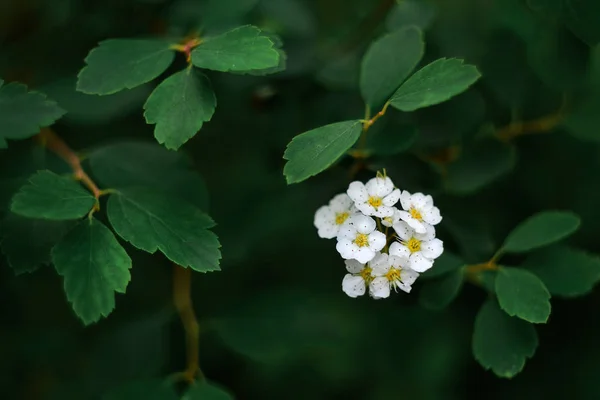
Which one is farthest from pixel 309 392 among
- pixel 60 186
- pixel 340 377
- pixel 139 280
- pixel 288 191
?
pixel 60 186

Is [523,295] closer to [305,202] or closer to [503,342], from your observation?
[503,342]

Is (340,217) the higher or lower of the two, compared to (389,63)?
lower

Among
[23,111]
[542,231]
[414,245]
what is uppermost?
[23,111]

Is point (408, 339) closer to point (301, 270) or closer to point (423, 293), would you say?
point (301, 270)

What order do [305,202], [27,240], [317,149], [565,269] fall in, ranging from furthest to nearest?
[305,202] < [565,269] < [27,240] < [317,149]

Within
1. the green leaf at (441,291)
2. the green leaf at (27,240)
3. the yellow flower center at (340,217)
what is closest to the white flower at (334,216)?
the yellow flower center at (340,217)

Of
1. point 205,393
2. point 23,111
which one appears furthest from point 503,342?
point 23,111

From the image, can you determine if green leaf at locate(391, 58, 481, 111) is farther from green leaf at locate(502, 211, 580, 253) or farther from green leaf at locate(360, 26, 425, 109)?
green leaf at locate(502, 211, 580, 253)
